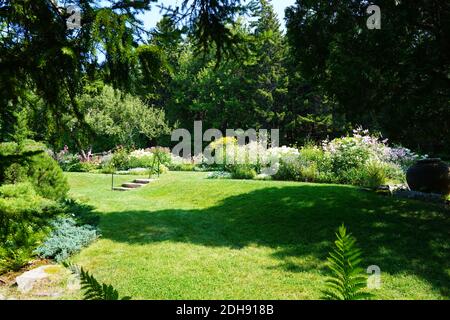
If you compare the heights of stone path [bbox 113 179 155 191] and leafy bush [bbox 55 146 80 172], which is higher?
leafy bush [bbox 55 146 80 172]

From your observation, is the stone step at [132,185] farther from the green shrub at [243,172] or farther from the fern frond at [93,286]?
the fern frond at [93,286]

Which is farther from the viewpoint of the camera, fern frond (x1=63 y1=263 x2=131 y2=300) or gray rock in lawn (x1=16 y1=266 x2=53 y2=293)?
gray rock in lawn (x1=16 y1=266 x2=53 y2=293)

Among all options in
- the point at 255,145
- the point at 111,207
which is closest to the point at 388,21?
the point at 111,207

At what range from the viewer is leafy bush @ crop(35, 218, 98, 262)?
6488 millimetres

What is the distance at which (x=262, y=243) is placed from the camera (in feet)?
24.1

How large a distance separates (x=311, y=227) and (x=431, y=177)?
4965mm

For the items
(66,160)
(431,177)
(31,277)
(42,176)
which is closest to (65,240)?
(31,277)

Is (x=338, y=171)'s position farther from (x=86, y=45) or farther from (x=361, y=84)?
(x=86, y=45)

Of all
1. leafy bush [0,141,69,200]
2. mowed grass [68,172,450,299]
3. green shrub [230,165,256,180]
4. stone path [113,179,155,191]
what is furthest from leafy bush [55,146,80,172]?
leafy bush [0,141,69,200]

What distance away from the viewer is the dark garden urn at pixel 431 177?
10.5 m

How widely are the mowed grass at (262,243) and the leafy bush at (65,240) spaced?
0.72 feet

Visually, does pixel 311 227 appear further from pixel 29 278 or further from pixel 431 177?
pixel 29 278

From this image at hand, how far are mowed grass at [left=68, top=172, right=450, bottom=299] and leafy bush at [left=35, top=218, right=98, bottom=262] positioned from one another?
22 centimetres

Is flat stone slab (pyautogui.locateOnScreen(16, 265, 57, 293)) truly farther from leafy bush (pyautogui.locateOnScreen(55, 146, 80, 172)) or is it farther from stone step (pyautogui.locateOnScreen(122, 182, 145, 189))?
leafy bush (pyautogui.locateOnScreen(55, 146, 80, 172))
